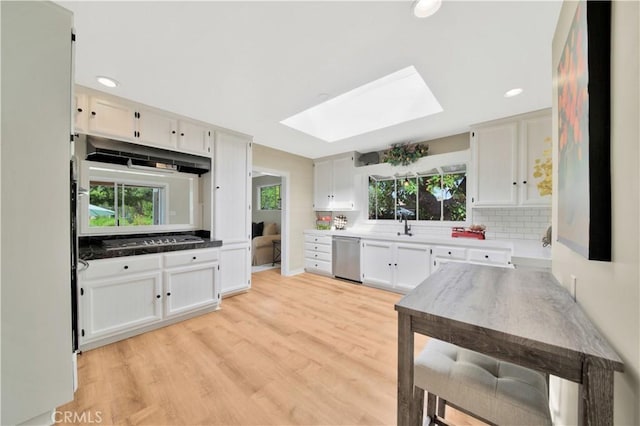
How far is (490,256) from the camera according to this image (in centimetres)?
288

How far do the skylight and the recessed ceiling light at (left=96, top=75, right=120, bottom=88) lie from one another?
1760mm

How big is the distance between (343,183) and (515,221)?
2.76 metres

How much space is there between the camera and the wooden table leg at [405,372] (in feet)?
3.02

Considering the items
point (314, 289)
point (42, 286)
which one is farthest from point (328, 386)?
point (314, 289)

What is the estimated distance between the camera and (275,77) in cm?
217

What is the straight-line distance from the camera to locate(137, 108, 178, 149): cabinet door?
268cm

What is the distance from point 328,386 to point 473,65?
275cm

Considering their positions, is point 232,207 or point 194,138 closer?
point 194,138

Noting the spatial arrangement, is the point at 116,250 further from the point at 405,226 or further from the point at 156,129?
the point at 405,226

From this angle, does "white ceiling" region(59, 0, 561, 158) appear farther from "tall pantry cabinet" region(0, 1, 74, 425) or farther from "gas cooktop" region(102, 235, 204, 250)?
"gas cooktop" region(102, 235, 204, 250)

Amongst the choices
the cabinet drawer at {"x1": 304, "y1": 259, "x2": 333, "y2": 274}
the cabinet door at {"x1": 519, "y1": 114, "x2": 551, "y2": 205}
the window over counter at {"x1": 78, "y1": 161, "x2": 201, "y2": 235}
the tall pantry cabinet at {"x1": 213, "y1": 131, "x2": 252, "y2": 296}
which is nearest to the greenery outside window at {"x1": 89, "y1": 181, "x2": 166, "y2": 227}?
the window over counter at {"x1": 78, "y1": 161, "x2": 201, "y2": 235}

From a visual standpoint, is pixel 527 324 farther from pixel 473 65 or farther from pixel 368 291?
pixel 368 291

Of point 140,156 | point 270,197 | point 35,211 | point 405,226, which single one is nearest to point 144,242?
point 140,156

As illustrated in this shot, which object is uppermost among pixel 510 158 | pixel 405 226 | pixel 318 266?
pixel 510 158
